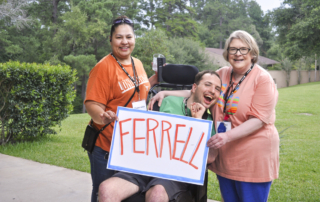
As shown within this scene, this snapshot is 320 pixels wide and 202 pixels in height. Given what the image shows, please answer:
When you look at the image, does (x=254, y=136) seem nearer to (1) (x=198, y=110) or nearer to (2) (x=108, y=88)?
(1) (x=198, y=110)

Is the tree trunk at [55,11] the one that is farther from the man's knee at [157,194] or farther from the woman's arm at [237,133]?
the woman's arm at [237,133]

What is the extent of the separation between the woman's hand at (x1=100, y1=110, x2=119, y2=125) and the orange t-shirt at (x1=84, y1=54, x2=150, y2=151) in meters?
0.15

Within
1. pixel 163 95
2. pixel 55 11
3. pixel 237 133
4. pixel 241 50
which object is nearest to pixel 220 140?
pixel 237 133

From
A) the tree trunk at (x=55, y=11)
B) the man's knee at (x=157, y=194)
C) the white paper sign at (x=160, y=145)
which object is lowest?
the man's knee at (x=157, y=194)

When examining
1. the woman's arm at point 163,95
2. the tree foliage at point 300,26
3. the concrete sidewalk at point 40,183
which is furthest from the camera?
the tree foliage at point 300,26

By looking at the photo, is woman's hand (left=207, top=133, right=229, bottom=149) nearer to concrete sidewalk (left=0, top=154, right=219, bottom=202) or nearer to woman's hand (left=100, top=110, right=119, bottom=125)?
woman's hand (left=100, top=110, right=119, bottom=125)

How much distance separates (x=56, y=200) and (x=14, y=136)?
3.28m

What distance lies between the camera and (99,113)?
226 centimetres

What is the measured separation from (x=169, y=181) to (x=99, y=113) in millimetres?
740

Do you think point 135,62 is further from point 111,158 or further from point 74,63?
point 74,63

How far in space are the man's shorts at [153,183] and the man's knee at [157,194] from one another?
3 centimetres

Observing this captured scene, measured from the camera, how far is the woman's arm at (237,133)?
6.79 feet

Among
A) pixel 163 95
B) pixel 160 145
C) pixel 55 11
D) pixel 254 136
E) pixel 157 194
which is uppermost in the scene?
pixel 55 11

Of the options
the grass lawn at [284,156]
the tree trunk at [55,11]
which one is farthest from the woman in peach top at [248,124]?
the tree trunk at [55,11]
